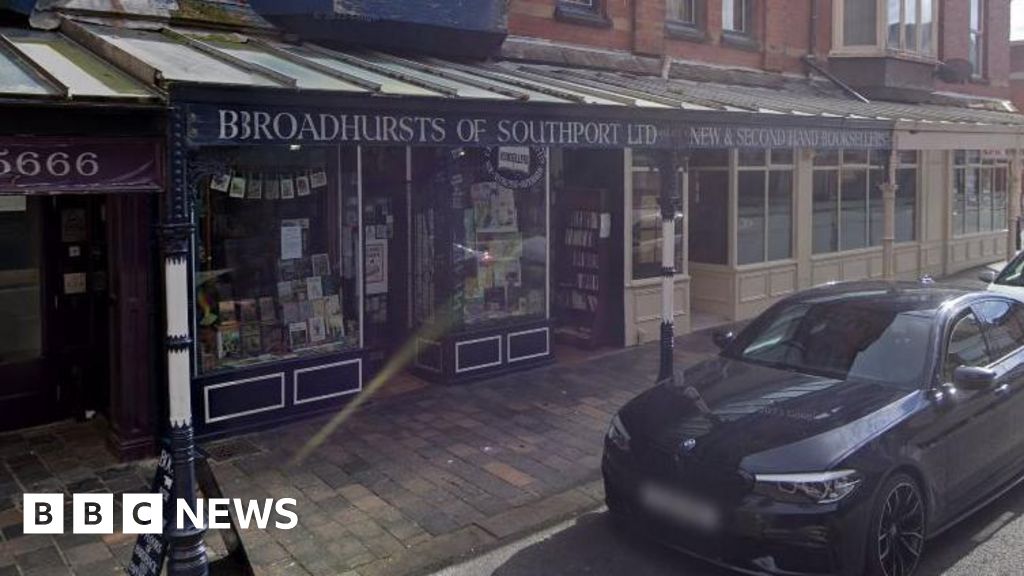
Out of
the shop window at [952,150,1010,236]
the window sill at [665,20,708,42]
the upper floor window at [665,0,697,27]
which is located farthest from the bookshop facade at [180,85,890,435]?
the shop window at [952,150,1010,236]

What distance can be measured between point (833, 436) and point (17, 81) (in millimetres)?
4965

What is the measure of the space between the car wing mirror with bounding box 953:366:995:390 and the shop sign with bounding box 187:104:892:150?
3498 millimetres

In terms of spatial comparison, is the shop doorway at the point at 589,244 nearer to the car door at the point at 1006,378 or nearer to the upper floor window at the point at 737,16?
the upper floor window at the point at 737,16

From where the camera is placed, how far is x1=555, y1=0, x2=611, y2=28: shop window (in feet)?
36.1

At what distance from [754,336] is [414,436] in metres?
2.96

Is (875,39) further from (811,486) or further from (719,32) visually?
(811,486)

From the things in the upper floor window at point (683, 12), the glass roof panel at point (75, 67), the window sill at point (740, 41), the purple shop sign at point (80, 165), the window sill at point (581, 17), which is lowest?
the purple shop sign at point (80, 165)

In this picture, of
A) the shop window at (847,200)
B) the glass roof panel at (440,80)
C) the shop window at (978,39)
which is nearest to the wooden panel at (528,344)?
the glass roof panel at (440,80)

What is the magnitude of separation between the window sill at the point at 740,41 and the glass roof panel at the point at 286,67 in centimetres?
819

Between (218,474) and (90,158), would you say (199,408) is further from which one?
(90,158)

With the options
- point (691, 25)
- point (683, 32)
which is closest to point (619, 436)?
point (683, 32)

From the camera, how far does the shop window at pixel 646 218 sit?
11.3 metres

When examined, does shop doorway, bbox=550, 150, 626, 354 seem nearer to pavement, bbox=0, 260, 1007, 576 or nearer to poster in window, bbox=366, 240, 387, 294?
pavement, bbox=0, 260, 1007, 576

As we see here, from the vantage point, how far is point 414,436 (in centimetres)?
763
